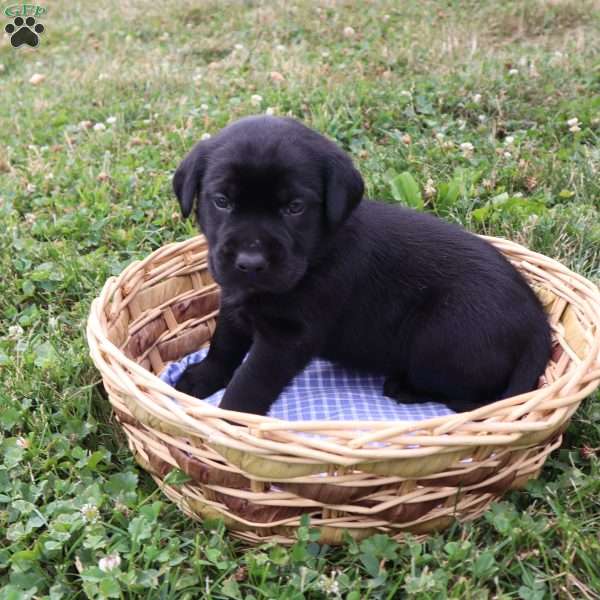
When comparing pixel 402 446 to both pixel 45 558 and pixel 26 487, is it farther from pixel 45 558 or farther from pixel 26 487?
pixel 26 487

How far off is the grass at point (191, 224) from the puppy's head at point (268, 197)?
26.8 inches

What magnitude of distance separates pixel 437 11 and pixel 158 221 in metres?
4.36

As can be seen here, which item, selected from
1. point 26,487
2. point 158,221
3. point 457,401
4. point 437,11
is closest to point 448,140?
point 158,221

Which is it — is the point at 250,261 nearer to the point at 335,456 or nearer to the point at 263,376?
the point at 263,376

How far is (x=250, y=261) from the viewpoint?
6.30 ft

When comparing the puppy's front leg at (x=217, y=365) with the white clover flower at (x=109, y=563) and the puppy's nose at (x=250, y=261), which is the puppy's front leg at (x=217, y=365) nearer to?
the puppy's nose at (x=250, y=261)

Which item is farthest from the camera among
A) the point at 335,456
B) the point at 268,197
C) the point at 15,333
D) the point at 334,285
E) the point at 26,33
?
the point at 26,33

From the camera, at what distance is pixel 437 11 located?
6.60 metres

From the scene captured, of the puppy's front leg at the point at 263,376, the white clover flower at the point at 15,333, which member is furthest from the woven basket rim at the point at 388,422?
the white clover flower at the point at 15,333

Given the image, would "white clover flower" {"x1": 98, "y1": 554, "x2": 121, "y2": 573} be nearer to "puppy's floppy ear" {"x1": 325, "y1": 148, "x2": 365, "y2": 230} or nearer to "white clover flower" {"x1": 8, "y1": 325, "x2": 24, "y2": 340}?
"puppy's floppy ear" {"x1": 325, "y1": 148, "x2": 365, "y2": 230}

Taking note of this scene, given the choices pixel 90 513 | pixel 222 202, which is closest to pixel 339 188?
pixel 222 202

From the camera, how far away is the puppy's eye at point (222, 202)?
6.59 ft

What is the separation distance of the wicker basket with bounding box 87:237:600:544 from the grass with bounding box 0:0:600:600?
7 centimetres

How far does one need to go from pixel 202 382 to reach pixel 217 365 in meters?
0.08
